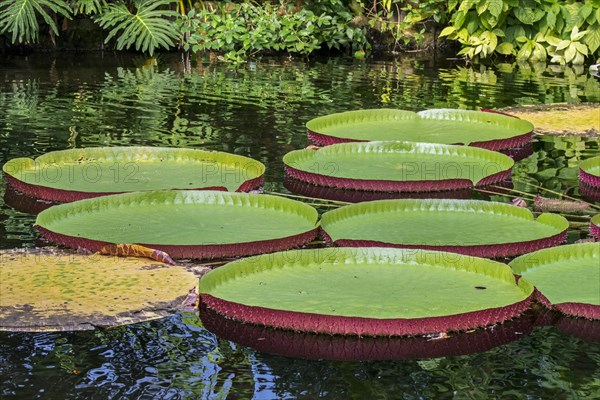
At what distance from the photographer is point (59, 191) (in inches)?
227

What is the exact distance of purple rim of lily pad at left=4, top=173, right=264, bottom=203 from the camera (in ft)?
18.7

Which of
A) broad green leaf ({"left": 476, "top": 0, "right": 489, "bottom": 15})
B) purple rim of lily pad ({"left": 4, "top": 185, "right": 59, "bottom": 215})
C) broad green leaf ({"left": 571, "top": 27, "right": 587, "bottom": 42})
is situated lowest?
purple rim of lily pad ({"left": 4, "top": 185, "right": 59, "bottom": 215})

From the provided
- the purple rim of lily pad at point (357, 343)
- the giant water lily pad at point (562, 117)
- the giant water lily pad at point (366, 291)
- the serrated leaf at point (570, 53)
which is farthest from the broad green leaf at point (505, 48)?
the purple rim of lily pad at point (357, 343)

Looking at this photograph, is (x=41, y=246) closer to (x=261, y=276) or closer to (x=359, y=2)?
(x=261, y=276)

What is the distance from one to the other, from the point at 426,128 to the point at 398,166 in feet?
4.11

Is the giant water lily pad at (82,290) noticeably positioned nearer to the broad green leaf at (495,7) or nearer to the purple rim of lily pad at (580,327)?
the purple rim of lily pad at (580,327)

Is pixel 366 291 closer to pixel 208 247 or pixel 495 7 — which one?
pixel 208 247

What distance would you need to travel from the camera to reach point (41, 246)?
5102 mm

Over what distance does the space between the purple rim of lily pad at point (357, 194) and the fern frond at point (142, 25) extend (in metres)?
5.68

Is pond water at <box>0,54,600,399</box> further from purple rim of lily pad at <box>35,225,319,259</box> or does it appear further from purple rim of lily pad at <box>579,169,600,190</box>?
purple rim of lily pad at <box>35,225,319,259</box>

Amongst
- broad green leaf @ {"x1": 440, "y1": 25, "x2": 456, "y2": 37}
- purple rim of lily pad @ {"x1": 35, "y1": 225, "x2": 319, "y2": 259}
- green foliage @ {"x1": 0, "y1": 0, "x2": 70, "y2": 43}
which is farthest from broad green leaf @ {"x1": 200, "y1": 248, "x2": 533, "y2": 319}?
broad green leaf @ {"x1": 440, "y1": 25, "x2": 456, "y2": 37}

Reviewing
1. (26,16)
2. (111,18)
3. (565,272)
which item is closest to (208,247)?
(565,272)

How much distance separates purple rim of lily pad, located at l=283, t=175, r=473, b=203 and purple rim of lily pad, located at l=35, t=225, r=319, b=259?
1183mm

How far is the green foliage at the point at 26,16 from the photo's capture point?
440 inches
